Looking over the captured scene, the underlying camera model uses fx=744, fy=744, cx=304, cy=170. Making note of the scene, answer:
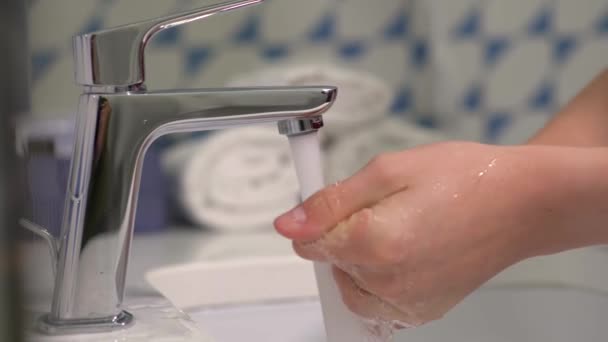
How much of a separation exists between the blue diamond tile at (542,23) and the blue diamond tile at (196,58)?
399 millimetres

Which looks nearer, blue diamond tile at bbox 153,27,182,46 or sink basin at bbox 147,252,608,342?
sink basin at bbox 147,252,608,342

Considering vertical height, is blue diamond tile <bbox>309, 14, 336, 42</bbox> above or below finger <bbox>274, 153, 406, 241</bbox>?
above

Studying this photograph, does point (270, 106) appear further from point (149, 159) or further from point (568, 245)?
point (149, 159)

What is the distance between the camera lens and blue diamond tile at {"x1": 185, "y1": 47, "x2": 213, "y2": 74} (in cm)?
89

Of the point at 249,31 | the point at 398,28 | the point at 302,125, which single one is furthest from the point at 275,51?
the point at 302,125

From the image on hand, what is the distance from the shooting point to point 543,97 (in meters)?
0.94

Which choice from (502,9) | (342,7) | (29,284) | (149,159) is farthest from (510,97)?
(29,284)

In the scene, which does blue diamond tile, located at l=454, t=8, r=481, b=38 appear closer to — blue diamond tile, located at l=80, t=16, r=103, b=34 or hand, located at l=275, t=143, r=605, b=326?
blue diamond tile, located at l=80, t=16, r=103, b=34

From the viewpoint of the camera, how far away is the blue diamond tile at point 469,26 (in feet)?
3.05

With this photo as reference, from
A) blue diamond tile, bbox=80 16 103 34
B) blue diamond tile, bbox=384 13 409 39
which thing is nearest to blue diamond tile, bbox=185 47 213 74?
blue diamond tile, bbox=80 16 103 34

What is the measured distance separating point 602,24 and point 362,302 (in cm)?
67

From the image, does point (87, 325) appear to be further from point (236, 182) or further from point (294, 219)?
point (236, 182)

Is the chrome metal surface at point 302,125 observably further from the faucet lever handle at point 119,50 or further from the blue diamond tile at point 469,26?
the blue diamond tile at point 469,26

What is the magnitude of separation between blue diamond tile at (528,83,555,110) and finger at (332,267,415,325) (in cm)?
61
